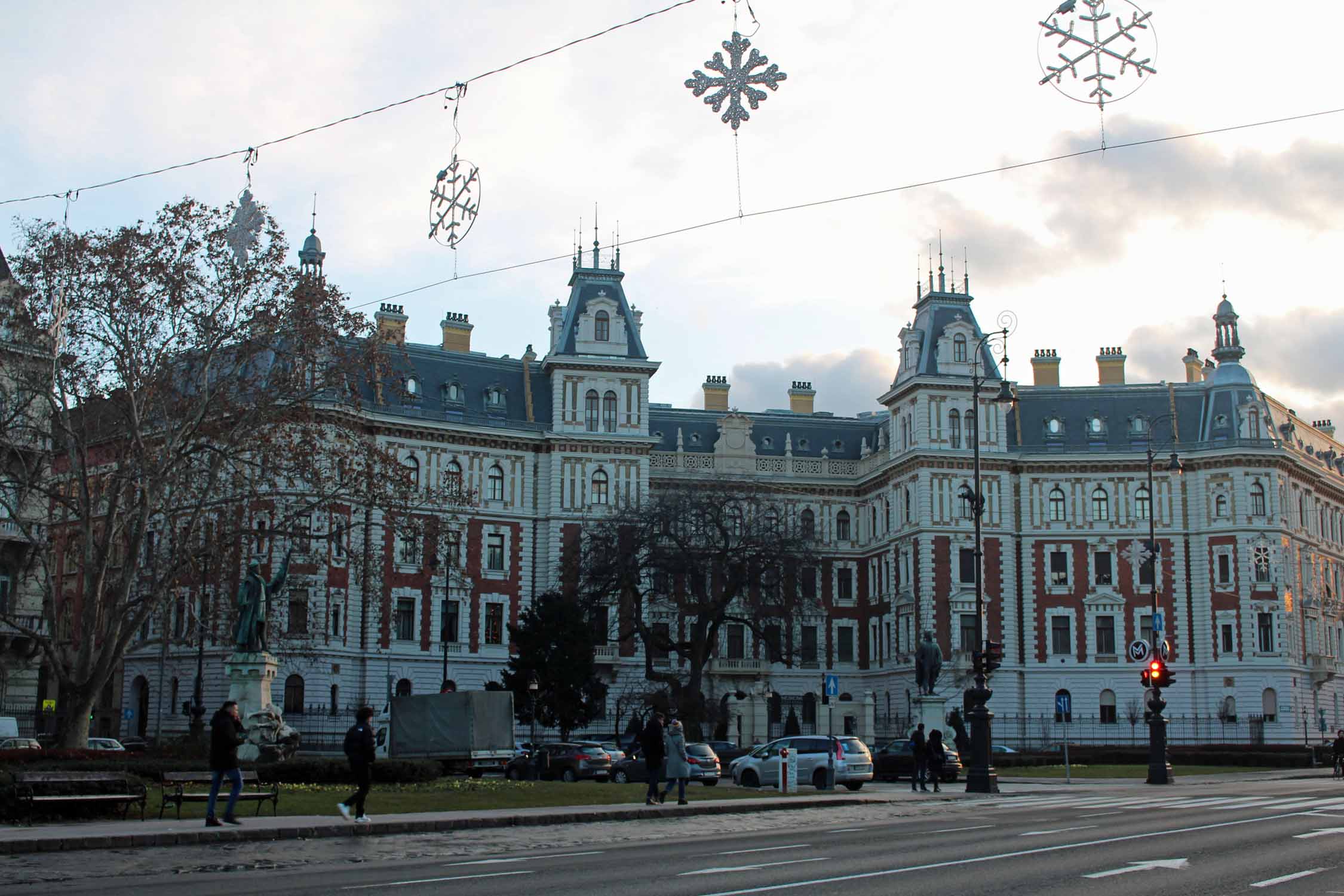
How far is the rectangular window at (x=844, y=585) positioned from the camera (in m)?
86.1

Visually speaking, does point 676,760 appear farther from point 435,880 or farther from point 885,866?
point 435,880

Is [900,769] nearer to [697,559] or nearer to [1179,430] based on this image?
[697,559]

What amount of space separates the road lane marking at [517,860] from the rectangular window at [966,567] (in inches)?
2435

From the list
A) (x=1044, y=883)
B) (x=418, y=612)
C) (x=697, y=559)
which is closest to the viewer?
(x=1044, y=883)

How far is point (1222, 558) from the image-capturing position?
79562 mm

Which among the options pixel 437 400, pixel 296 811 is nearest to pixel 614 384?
pixel 437 400

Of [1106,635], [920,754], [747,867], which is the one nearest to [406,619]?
[1106,635]

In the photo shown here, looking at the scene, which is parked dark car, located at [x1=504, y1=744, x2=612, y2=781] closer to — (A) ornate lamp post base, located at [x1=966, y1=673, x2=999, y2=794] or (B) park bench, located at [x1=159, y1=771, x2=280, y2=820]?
(A) ornate lamp post base, located at [x1=966, y1=673, x2=999, y2=794]

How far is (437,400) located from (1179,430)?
40.9 meters

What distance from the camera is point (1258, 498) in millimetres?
79750

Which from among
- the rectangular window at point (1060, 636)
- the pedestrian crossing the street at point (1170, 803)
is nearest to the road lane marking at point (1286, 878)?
the pedestrian crossing the street at point (1170, 803)

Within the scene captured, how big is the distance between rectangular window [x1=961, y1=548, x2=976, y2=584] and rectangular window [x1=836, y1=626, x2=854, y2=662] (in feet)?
29.4

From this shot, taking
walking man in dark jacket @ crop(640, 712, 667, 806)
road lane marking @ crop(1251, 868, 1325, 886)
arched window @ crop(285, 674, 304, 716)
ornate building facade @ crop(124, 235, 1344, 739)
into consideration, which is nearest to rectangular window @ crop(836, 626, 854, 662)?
ornate building facade @ crop(124, 235, 1344, 739)

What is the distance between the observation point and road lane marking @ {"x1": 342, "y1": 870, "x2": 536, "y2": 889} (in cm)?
1492
